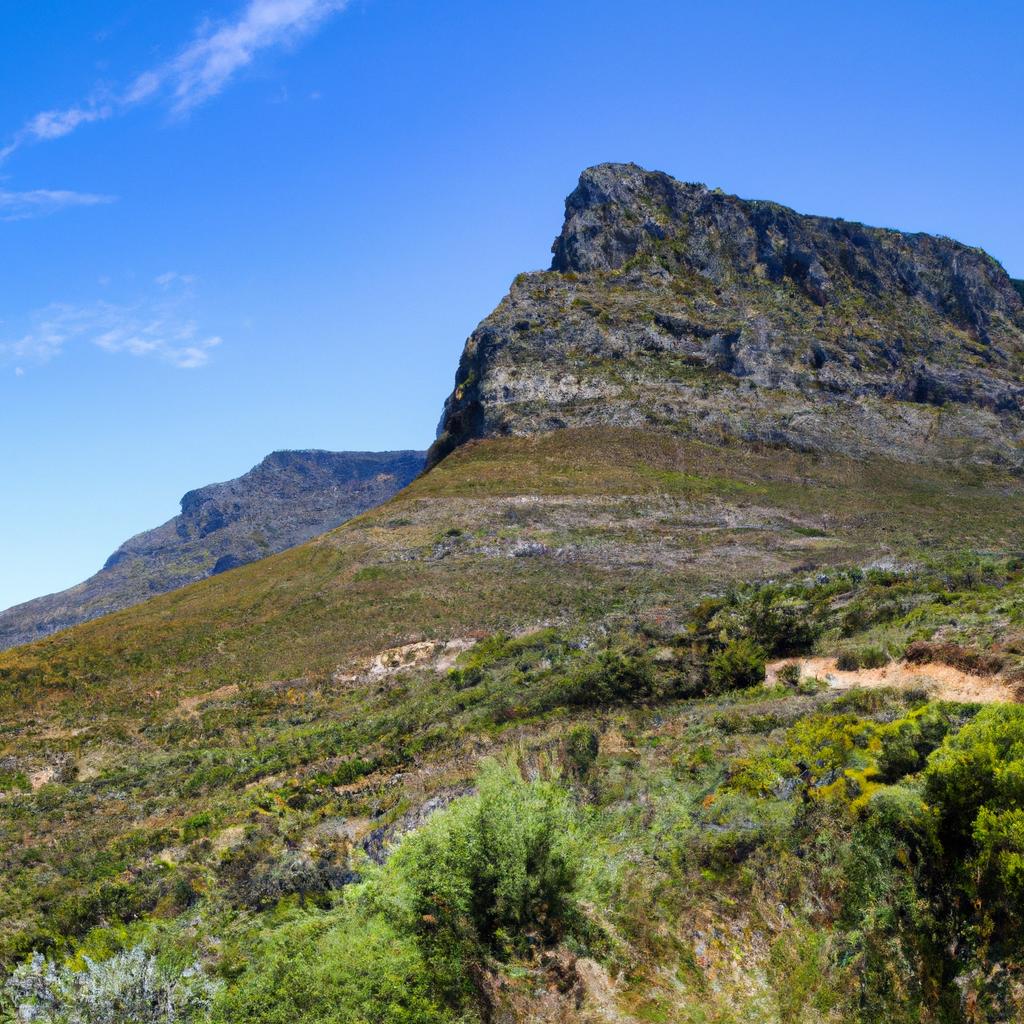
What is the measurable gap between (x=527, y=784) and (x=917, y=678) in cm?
1042

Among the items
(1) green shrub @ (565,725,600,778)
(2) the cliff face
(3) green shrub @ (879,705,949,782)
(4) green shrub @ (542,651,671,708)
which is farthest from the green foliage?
(2) the cliff face

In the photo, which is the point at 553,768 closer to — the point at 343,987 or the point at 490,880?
the point at 490,880

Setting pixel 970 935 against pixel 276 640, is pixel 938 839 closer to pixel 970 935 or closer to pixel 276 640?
pixel 970 935

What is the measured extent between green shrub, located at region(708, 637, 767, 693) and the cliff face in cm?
6340

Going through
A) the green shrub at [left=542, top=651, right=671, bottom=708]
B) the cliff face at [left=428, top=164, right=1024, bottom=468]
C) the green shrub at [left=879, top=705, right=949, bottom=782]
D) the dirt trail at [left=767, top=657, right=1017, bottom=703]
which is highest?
the cliff face at [left=428, top=164, right=1024, bottom=468]

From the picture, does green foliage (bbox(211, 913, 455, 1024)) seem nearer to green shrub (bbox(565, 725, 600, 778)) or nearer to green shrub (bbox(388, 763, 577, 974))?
green shrub (bbox(388, 763, 577, 974))

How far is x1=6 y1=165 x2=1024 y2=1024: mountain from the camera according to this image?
702 centimetres

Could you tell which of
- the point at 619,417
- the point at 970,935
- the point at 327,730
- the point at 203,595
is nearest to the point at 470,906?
the point at 970,935

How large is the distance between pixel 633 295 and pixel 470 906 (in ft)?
319

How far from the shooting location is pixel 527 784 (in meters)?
9.95

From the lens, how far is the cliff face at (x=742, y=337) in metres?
84.8

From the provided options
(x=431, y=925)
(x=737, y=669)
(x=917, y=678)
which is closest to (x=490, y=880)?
(x=431, y=925)

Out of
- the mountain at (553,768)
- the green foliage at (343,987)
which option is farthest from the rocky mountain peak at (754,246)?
the green foliage at (343,987)

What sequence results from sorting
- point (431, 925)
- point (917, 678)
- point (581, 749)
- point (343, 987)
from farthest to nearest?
point (917, 678)
point (581, 749)
point (431, 925)
point (343, 987)
